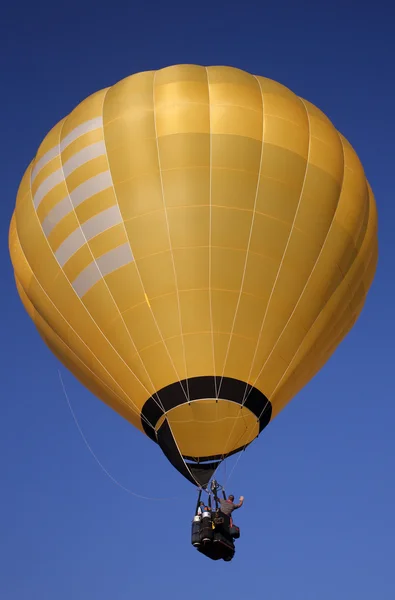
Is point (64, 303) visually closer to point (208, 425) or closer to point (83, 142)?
point (83, 142)

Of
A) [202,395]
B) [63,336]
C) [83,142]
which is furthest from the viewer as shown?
[63,336]

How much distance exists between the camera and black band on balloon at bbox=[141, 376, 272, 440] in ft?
51.8

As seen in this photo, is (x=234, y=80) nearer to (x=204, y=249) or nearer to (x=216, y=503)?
(x=204, y=249)

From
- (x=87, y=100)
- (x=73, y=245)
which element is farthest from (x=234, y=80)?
(x=73, y=245)

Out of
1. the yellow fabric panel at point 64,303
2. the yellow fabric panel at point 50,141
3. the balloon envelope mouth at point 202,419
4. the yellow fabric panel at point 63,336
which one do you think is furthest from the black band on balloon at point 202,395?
the yellow fabric panel at point 50,141

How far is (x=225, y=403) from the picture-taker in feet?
52.0

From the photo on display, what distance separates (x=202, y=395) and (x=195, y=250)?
200 centimetres

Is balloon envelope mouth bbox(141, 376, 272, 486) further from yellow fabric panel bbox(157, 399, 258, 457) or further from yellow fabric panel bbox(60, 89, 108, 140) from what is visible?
yellow fabric panel bbox(60, 89, 108, 140)

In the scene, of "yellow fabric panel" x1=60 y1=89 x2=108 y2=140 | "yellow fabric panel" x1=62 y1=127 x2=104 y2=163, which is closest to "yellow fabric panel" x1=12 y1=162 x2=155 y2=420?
"yellow fabric panel" x1=62 y1=127 x2=104 y2=163

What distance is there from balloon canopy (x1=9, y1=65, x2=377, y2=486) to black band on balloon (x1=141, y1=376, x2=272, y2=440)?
0.02m

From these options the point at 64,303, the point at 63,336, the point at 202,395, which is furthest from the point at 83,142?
the point at 202,395

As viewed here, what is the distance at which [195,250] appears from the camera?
16.2 meters

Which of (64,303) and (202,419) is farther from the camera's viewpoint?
(64,303)

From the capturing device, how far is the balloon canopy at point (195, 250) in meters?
16.0
